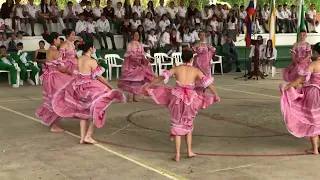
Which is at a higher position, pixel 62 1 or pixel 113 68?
pixel 62 1

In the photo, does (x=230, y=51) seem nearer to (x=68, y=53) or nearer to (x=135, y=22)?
(x=135, y=22)

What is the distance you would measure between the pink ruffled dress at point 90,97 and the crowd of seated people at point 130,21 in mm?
8335

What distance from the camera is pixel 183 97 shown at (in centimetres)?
630

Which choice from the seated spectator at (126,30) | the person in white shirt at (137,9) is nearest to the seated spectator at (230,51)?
the person in white shirt at (137,9)

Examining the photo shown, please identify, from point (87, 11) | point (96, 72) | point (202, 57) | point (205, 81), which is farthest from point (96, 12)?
point (205, 81)

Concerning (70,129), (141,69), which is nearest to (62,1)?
(141,69)

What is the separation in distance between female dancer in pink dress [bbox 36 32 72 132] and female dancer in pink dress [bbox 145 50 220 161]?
201 centimetres

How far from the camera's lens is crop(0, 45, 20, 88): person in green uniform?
45.4ft

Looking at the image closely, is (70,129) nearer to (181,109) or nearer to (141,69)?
(181,109)

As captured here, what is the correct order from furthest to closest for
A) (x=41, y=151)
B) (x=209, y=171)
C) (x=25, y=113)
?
(x=25, y=113), (x=41, y=151), (x=209, y=171)

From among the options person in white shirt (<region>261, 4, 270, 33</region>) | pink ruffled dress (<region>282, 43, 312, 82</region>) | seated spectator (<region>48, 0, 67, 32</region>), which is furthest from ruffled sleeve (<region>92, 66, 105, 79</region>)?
person in white shirt (<region>261, 4, 270, 33</region>)

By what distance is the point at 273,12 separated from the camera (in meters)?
16.1

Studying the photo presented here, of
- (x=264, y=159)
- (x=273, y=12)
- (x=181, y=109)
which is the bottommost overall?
(x=264, y=159)

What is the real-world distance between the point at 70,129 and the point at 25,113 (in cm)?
181
